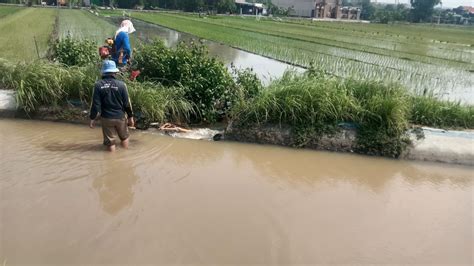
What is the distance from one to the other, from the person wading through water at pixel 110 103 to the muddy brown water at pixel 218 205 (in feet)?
1.09

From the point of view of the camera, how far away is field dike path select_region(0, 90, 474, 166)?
19.2 ft

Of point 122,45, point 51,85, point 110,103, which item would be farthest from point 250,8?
point 110,103

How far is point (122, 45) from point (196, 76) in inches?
57.8

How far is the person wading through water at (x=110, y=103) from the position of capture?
207 inches

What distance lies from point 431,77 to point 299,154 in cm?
769

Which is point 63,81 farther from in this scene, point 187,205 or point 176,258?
point 176,258

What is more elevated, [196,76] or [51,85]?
[196,76]

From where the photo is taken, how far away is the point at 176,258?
3.27 meters

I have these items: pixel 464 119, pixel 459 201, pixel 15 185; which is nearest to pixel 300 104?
pixel 459 201

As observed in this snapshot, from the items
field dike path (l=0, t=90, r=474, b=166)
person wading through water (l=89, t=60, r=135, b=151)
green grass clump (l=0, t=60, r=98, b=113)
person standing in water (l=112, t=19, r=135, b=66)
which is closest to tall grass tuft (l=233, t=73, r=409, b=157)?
field dike path (l=0, t=90, r=474, b=166)

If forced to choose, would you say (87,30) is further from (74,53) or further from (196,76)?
(196,76)

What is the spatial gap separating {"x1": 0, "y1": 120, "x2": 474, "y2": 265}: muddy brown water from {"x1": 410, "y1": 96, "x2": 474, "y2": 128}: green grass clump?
1.11 metres

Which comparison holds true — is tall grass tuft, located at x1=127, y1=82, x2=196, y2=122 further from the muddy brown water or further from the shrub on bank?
the muddy brown water

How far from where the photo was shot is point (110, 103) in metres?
5.32
